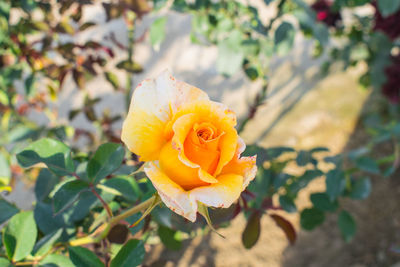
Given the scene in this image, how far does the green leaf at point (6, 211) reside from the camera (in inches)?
21.6

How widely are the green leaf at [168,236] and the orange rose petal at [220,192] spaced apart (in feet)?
1.07

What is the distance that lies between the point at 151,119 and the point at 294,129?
1611 mm

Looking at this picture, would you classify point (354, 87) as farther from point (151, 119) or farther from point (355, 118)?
point (151, 119)

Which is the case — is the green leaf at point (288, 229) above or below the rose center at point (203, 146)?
below

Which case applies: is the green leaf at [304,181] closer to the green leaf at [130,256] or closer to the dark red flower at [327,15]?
the green leaf at [130,256]

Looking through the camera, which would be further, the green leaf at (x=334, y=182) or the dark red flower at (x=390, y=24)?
the dark red flower at (x=390, y=24)

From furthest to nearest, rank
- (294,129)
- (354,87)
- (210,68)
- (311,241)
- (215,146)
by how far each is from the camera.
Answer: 1. (210,68)
2. (354,87)
3. (294,129)
4. (311,241)
5. (215,146)

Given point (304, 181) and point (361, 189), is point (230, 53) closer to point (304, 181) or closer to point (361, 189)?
point (304, 181)

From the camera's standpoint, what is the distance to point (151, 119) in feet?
1.27

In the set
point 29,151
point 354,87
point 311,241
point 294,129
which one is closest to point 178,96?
point 29,151

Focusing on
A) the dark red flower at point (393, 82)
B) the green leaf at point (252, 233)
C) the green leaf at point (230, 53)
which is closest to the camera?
the green leaf at point (252, 233)

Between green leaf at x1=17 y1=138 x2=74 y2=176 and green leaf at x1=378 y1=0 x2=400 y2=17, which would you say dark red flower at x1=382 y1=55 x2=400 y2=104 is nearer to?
green leaf at x1=378 y1=0 x2=400 y2=17

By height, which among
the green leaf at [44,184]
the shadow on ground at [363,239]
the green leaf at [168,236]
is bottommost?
the shadow on ground at [363,239]

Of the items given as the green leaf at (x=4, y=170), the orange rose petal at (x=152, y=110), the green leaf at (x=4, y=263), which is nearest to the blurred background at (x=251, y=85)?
the green leaf at (x=4, y=170)
